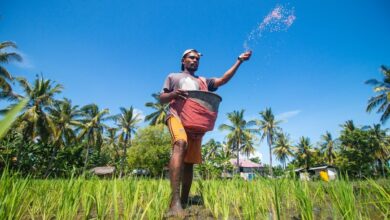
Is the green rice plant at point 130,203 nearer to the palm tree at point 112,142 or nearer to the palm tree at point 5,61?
the palm tree at point 5,61

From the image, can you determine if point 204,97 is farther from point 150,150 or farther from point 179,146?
point 150,150

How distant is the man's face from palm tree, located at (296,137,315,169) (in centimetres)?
4874

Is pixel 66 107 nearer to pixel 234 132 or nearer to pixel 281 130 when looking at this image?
pixel 234 132

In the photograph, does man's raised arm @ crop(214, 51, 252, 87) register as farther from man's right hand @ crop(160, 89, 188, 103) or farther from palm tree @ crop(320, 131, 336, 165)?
palm tree @ crop(320, 131, 336, 165)

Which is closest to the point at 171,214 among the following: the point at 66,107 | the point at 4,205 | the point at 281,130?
the point at 4,205

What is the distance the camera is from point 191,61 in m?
2.72

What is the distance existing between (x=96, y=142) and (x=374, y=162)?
1400 inches

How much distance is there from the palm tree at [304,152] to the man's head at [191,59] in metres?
48.7

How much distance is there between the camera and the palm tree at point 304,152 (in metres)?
46.2

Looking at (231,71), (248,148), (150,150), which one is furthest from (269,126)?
(231,71)

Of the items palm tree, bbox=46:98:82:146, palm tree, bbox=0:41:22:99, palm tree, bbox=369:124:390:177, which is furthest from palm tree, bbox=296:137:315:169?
palm tree, bbox=0:41:22:99

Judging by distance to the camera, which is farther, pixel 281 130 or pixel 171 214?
pixel 281 130

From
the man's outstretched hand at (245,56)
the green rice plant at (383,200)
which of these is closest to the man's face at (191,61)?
the man's outstretched hand at (245,56)

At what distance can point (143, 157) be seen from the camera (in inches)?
1078
